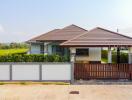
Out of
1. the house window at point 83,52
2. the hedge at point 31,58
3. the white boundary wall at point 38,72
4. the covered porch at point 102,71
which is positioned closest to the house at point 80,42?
the house window at point 83,52

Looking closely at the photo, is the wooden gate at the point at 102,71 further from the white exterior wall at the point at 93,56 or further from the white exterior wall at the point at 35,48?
the white exterior wall at the point at 35,48

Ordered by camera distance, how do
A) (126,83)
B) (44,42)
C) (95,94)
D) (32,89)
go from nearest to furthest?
(95,94)
(32,89)
(126,83)
(44,42)

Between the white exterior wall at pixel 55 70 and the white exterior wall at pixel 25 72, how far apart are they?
0.52m

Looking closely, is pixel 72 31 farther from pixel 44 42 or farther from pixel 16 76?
pixel 16 76

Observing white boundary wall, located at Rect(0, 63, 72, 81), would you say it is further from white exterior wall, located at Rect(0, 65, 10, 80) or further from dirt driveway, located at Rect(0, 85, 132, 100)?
dirt driveway, located at Rect(0, 85, 132, 100)

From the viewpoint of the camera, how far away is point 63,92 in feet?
52.6

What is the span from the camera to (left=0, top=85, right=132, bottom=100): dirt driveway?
47.4 ft

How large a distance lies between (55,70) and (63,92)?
123 inches

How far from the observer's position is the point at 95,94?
50.4 feet

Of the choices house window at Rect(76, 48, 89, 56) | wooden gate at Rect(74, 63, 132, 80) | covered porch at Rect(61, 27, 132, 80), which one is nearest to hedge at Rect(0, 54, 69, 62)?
covered porch at Rect(61, 27, 132, 80)

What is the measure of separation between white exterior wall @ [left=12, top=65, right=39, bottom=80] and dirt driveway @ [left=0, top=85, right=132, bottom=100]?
3.23ft

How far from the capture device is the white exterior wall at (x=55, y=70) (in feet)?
62.2

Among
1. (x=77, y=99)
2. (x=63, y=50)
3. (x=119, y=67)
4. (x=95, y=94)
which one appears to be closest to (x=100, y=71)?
(x=119, y=67)

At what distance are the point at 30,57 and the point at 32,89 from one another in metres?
3.18
